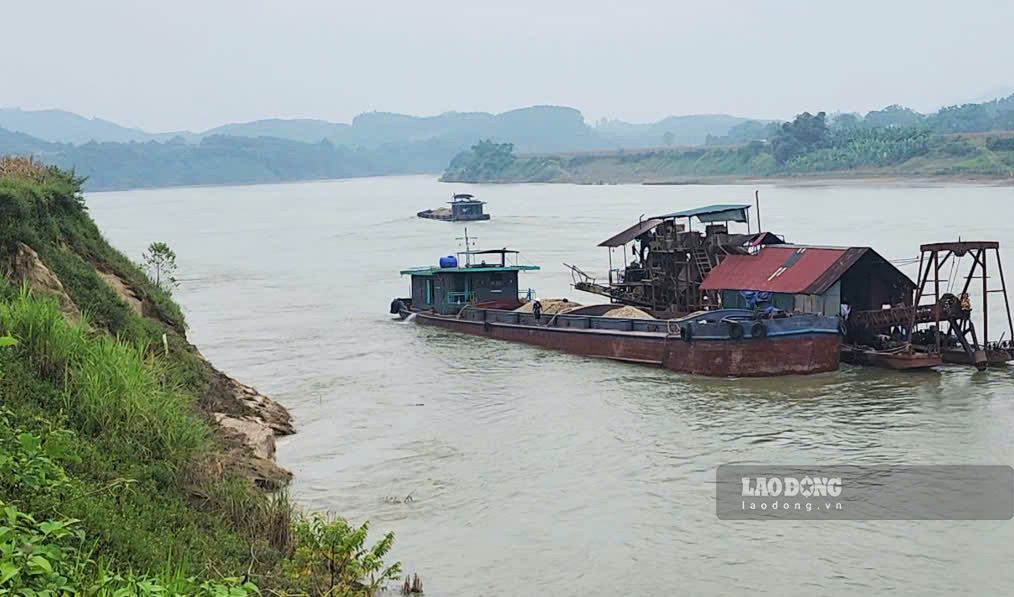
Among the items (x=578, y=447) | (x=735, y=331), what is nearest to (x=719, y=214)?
(x=735, y=331)

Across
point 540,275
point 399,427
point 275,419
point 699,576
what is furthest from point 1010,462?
point 540,275

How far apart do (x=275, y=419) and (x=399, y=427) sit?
2437 mm

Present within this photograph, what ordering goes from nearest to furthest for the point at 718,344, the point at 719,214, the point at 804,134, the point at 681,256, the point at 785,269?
the point at 718,344, the point at 785,269, the point at 719,214, the point at 681,256, the point at 804,134

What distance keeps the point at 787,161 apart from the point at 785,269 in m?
100

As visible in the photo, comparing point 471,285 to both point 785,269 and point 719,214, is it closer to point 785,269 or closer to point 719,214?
point 719,214

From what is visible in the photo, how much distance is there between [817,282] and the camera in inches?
1017

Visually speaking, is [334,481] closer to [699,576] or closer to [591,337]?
[699,576]

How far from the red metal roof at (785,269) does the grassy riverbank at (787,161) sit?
73372 mm

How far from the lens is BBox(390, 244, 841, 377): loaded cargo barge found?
2492 cm

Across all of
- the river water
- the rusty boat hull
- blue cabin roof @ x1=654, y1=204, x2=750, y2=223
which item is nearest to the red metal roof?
the rusty boat hull

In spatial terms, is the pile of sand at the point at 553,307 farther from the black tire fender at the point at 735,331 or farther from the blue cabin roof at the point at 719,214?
the black tire fender at the point at 735,331

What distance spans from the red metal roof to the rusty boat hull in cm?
131

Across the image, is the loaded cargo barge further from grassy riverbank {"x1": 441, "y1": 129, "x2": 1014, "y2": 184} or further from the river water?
grassy riverbank {"x1": 441, "y1": 129, "x2": 1014, "y2": 184}

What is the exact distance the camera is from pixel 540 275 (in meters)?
47.3
